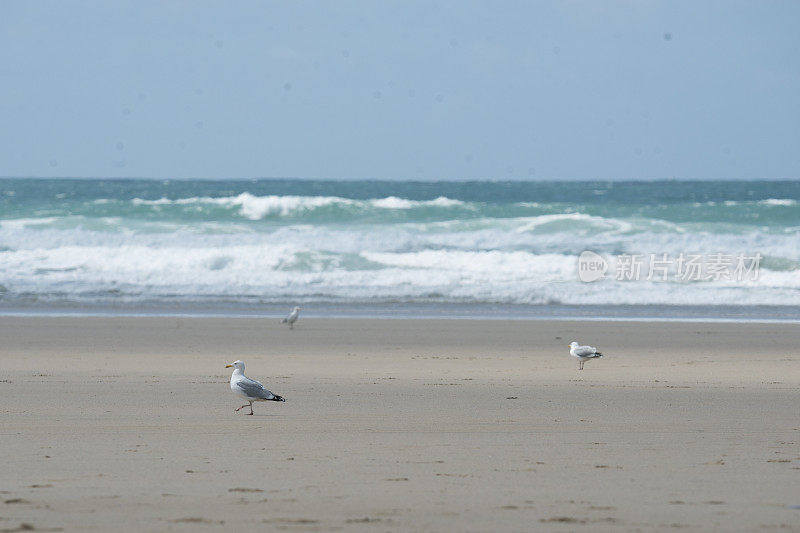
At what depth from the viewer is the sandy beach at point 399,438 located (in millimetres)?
3695

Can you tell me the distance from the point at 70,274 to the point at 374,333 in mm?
8692

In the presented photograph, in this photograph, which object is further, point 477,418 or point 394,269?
point 394,269

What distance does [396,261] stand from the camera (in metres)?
18.9

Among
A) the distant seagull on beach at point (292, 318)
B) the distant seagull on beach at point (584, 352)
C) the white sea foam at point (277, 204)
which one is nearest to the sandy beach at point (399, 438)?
the distant seagull on beach at point (584, 352)

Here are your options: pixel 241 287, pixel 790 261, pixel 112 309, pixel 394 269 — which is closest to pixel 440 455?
pixel 112 309

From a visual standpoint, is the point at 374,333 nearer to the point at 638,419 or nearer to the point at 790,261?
the point at 638,419

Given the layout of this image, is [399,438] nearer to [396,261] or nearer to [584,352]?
[584,352]

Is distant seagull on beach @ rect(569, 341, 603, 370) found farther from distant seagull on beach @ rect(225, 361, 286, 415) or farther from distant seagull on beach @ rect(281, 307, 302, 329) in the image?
distant seagull on beach @ rect(281, 307, 302, 329)

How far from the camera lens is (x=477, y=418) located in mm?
5797

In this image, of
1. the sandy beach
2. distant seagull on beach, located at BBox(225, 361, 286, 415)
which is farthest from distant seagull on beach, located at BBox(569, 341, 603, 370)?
distant seagull on beach, located at BBox(225, 361, 286, 415)

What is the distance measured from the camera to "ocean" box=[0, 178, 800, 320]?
14.3m
